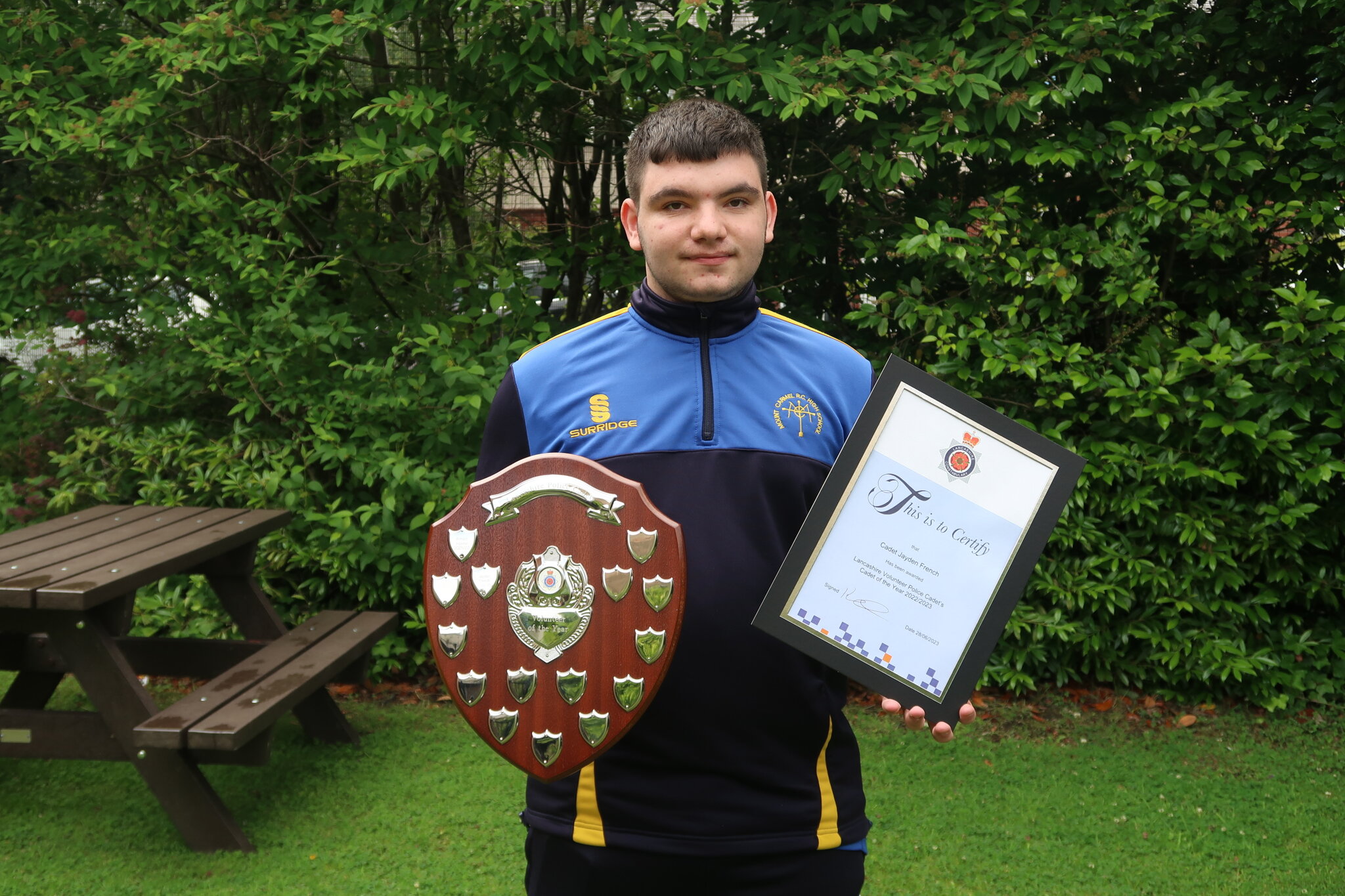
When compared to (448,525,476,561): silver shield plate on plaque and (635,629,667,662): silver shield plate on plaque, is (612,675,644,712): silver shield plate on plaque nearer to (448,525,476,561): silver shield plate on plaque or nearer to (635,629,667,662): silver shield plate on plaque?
(635,629,667,662): silver shield plate on plaque

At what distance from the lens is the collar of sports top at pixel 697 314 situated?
5.58 ft

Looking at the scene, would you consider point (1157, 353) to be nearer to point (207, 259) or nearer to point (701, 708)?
point (701, 708)

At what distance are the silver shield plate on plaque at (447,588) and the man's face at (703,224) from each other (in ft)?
1.75

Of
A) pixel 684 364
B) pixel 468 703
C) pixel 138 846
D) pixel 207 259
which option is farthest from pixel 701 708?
pixel 207 259

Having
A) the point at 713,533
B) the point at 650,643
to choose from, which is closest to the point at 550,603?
the point at 650,643

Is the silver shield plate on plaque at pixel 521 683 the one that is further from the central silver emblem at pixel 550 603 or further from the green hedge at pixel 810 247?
the green hedge at pixel 810 247

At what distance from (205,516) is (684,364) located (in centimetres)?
320

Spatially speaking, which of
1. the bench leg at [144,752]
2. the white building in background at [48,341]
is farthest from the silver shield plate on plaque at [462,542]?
the white building in background at [48,341]

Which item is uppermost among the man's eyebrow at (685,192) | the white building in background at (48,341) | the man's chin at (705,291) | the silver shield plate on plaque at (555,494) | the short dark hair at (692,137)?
the short dark hair at (692,137)

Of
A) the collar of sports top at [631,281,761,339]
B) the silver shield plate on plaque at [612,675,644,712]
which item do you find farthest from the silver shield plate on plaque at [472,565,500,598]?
the collar of sports top at [631,281,761,339]

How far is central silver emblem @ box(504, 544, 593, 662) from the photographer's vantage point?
1495 mm

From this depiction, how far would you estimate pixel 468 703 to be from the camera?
1.51 m

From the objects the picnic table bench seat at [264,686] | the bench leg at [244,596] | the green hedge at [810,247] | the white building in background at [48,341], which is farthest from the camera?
the white building in background at [48,341]

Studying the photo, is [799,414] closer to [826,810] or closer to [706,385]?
[706,385]
